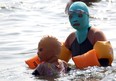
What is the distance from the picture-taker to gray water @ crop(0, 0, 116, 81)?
714 centimetres

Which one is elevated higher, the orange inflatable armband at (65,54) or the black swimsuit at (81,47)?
the black swimsuit at (81,47)

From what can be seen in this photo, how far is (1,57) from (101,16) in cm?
632

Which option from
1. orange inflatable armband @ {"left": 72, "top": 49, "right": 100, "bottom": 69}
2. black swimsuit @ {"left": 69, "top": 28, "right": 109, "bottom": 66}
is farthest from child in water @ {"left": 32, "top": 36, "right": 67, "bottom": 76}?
black swimsuit @ {"left": 69, "top": 28, "right": 109, "bottom": 66}

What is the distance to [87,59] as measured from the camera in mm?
7297

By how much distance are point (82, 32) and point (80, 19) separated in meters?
0.26

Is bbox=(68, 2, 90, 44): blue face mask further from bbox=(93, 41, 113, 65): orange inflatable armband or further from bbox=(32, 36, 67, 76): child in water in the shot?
bbox=(32, 36, 67, 76): child in water

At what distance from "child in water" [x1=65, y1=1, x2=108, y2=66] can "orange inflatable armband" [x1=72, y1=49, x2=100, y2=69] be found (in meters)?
0.19

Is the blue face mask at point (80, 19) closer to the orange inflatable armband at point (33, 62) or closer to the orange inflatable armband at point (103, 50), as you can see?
the orange inflatable armband at point (103, 50)

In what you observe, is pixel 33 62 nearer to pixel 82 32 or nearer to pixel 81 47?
pixel 81 47

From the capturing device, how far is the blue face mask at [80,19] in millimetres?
7527

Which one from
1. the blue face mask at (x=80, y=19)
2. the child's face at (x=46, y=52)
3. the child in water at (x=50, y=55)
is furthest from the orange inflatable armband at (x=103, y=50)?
the child's face at (x=46, y=52)

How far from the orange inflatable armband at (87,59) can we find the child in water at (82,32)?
0.62ft

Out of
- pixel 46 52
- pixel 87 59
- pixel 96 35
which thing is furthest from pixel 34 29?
pixel 46 52

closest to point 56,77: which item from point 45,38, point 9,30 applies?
point 45,38
